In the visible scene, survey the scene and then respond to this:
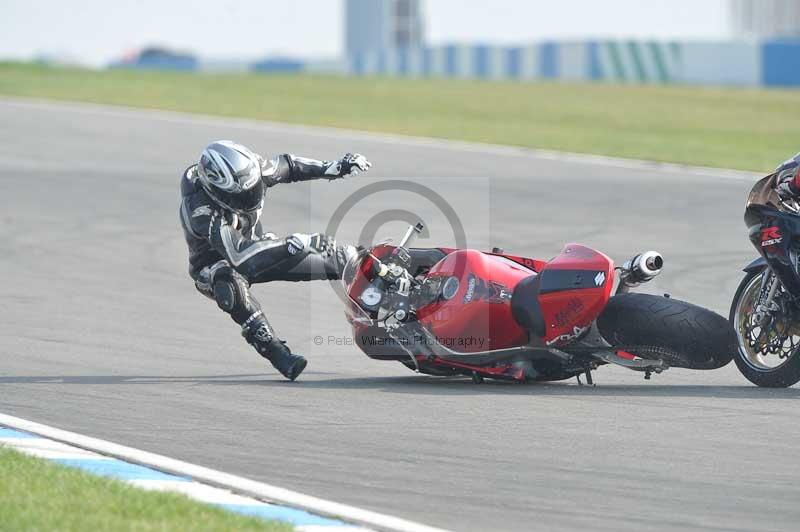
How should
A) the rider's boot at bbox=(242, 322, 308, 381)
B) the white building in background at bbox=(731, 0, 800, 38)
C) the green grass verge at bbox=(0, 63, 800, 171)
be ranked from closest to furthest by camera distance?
the rider's boot at bbox=(242, 322, 308, 381), the green grass verge at bbox=(0, 63, 800, 171), the white building in background at bbox=(731, 0, 800, 38)

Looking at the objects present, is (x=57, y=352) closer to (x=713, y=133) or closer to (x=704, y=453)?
(x=704, y=453)

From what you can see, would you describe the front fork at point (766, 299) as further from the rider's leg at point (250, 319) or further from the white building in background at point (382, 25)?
the white building in background at point (382, 25)

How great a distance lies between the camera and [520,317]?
7.83 m

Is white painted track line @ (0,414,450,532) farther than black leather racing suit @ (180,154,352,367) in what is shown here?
No

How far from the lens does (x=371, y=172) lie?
19.9 m

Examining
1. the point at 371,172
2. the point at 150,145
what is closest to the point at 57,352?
the point at 371,172

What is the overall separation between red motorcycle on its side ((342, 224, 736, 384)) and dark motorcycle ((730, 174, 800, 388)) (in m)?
0.46

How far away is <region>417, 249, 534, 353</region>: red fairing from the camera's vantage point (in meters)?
7.95

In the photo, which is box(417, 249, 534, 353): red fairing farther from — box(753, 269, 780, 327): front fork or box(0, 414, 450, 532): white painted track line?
box(0, 414, 450, 532): white painted track line

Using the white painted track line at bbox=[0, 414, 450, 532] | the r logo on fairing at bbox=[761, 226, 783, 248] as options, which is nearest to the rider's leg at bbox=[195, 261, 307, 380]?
the white painted track line at bbox=[0, 414, 450, 532]

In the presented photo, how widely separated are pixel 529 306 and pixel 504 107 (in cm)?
2395

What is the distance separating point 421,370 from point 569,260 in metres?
1.19

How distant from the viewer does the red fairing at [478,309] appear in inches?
313

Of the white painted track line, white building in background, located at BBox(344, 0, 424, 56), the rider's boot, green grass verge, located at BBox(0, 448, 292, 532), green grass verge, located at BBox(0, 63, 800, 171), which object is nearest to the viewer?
green grass verge, located at BBox(0, 448, 292, 532)
